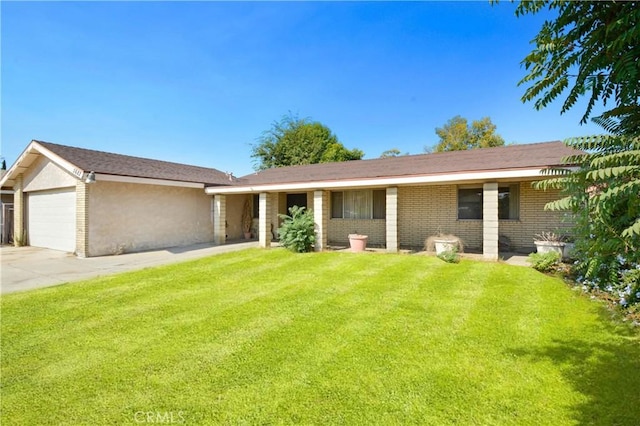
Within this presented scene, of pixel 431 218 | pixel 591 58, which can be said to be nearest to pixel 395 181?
pixel 431 218

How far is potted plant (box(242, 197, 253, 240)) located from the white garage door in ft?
26.3

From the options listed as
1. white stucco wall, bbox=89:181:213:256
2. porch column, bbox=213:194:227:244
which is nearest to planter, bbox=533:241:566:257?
porch column, bbox=213:194:227:244

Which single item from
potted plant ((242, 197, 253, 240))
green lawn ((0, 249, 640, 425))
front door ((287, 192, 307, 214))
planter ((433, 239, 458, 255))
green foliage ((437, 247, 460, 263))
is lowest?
green lawn ((0, 249, 640, 425))

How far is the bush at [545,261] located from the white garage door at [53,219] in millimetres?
16817

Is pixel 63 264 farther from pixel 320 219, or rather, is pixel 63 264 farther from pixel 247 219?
pixel 320 219

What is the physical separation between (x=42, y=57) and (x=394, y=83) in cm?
1624

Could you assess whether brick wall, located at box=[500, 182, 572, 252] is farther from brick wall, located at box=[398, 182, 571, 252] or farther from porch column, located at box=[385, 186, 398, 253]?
porch column, located at box=[385, 186, 398, 253]

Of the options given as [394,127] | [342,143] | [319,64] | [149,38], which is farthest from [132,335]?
[342,143]

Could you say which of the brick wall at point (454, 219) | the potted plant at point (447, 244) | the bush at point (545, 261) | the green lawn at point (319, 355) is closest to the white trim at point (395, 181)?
the brick wall at point (454, 219)

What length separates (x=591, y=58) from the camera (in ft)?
7.22

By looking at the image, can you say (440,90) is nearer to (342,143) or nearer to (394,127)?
(394,127)

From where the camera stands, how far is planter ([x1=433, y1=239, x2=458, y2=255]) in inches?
407

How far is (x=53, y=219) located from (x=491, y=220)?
18.3 m

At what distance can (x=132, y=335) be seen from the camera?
482cm
